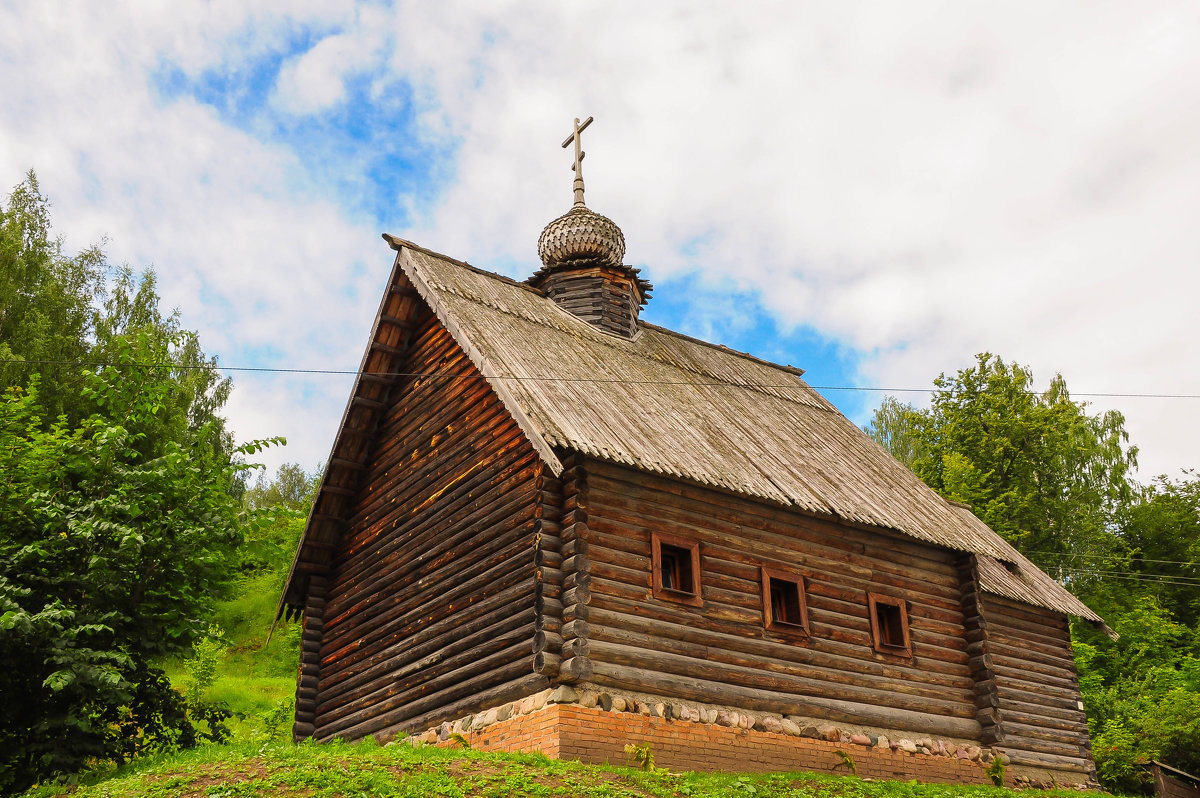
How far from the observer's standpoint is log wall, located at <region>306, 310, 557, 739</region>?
13719mm

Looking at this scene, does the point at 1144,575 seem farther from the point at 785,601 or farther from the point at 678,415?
the point at 678,415

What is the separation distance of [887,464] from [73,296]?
80.9ft

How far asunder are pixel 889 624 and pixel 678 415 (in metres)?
4.93

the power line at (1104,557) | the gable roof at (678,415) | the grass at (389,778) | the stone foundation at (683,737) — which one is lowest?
the grass at (389,778)

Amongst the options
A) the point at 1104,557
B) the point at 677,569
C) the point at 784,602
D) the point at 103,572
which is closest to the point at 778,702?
the point at 784,602

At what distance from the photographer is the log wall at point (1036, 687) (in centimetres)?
2041

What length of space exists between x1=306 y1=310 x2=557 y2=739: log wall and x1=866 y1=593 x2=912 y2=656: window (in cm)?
610

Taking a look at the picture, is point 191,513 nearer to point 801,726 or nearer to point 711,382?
point 801,726

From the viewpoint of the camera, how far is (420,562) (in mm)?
16062

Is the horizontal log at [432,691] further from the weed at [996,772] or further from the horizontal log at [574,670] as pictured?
the weed at [996,772]

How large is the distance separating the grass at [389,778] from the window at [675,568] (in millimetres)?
2373

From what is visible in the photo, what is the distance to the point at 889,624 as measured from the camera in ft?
56.6

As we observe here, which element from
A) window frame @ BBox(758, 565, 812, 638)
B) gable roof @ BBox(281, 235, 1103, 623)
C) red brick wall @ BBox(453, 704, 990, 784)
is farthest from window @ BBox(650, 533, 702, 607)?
red brick wall @ BBox(453, 704, 990, 784)

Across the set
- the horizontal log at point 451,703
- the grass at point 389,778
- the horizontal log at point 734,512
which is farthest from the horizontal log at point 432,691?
the horizontal log at point 734,512
